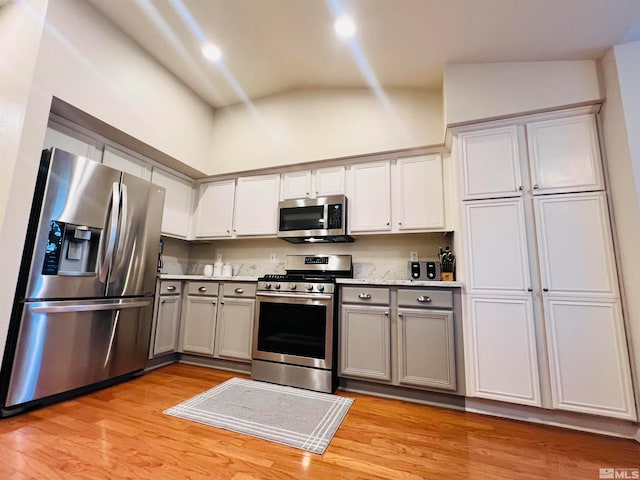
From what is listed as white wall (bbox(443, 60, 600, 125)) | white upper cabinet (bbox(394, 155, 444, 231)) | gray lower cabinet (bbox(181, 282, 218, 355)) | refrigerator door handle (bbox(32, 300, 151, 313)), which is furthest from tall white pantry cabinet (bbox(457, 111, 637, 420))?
refrigerator door handle (bbox(32, 300, 151, 313))

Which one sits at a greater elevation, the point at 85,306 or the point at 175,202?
the point at 175,202

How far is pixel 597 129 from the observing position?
2131 mm

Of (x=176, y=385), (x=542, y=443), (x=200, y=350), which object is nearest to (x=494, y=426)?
(x=542, y=443)

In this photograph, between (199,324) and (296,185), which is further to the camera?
(296,185)

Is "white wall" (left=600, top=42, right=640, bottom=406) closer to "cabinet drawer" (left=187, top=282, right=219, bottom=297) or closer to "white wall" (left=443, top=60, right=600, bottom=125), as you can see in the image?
"white wall" (left=443, top=60, right=600, bottom=125)

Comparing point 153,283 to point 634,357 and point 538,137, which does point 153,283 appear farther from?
point 634,357

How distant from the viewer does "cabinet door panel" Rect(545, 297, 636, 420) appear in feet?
6.08

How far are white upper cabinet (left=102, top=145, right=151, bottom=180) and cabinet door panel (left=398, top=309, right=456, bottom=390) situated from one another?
299 cm

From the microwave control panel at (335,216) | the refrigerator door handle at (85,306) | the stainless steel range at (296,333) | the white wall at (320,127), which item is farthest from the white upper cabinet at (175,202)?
the microwave control panel at (335,216)

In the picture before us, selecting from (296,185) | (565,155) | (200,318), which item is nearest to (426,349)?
(565,155)

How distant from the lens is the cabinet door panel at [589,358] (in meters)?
1.85

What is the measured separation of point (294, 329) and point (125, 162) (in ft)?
7.84

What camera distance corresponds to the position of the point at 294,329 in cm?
269

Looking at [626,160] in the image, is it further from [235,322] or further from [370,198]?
[235,322]
